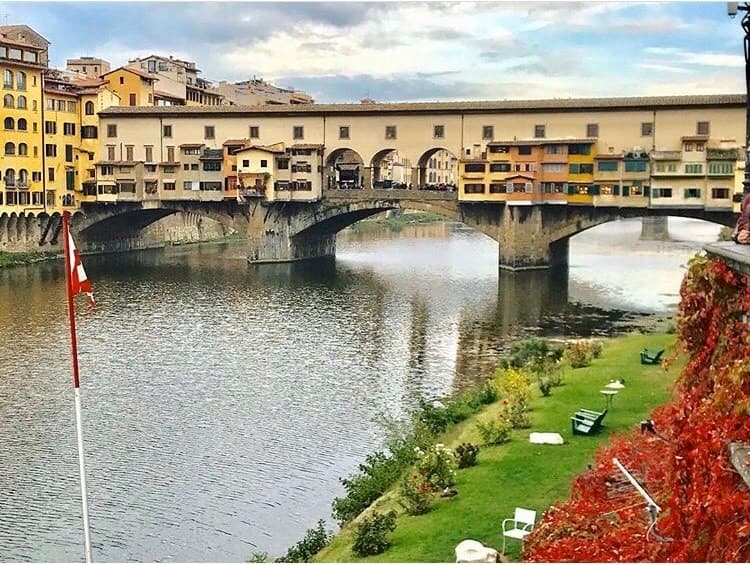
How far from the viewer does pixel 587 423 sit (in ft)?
62.4

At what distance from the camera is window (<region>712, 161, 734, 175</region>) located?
171 feet

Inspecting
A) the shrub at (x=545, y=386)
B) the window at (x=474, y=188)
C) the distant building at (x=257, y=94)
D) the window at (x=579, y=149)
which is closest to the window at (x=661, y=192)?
the window at (x=579, y=149)

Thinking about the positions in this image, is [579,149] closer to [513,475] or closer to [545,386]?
[545,386]

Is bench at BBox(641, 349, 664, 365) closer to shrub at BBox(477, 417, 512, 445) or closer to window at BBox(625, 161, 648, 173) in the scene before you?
shrub at BBox(477, 417, 512, 445)

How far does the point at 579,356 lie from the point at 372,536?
15.3 metres

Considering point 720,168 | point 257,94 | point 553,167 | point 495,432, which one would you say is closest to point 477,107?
point 553,167

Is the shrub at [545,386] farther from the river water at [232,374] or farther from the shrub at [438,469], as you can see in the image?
the shrub at [438,469]

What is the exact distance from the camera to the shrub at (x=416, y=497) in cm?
1564

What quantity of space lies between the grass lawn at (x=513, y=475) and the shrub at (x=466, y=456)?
5.8 inches

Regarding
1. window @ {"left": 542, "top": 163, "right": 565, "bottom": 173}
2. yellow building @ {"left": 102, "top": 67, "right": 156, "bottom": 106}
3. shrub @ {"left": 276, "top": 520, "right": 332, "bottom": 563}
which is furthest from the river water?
yellow building @ {"left": 102, "top": 67, "right": 156, "bottom": 106}

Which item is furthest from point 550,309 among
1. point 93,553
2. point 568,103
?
point 93,553

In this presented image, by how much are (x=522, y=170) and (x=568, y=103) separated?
4814 millimetres

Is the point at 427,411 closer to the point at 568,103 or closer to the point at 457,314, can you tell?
the point at 457,314

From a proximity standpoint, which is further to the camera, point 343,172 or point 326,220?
point 343,172
